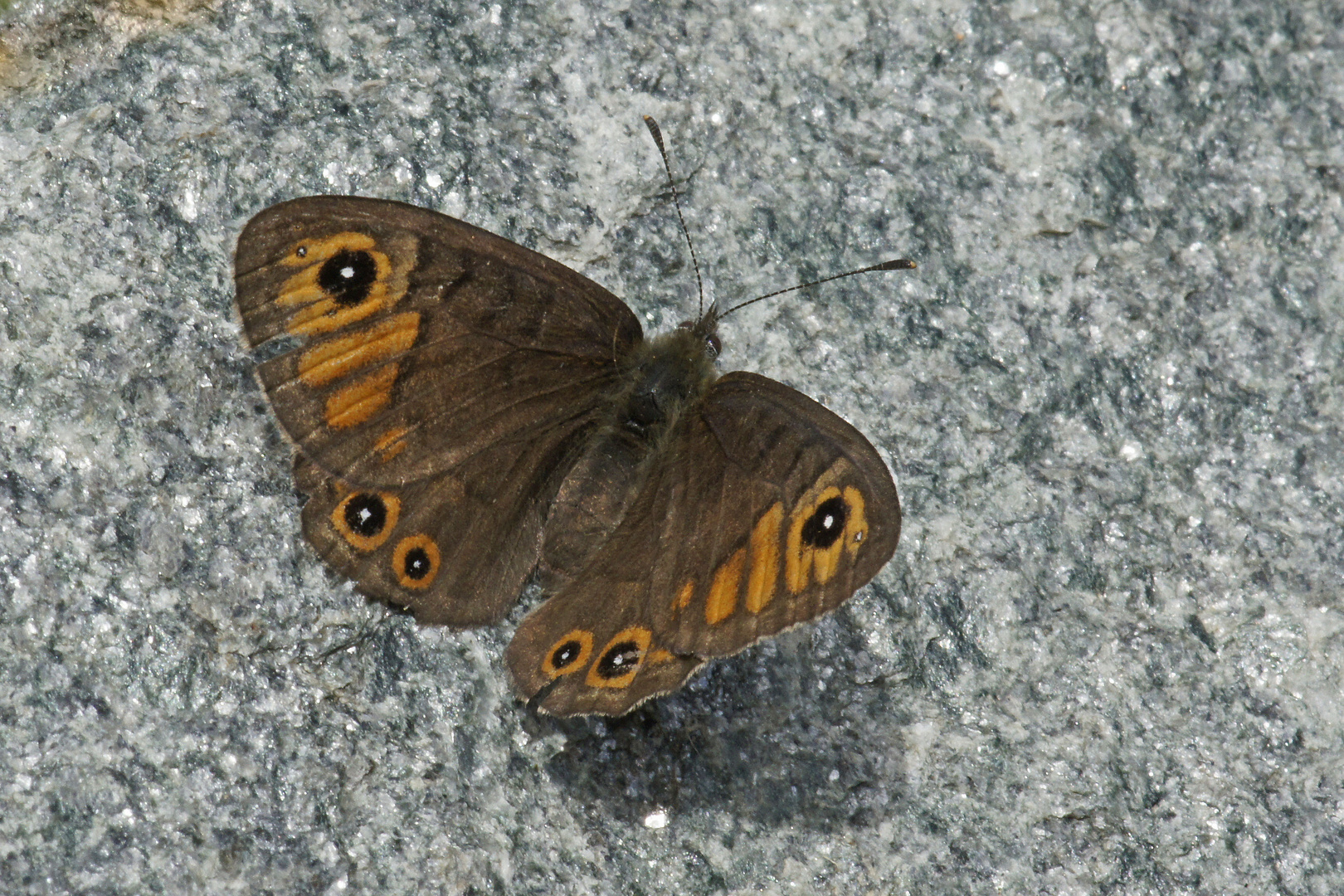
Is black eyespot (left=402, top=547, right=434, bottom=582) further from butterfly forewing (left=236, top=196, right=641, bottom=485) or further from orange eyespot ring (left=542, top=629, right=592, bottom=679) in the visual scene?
orange eyespot ring (left=542, top=629, right=592, bottom=679)

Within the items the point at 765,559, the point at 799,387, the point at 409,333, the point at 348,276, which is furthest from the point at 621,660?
the point at 799,387

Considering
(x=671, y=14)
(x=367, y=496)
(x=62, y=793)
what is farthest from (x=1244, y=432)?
(x=62, y=793)

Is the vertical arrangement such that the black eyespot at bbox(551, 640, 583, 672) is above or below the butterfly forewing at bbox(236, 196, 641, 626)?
below

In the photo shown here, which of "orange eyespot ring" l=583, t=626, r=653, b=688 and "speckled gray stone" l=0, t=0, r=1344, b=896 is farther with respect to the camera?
"speckled gray stone" l=0, t=0, r=1344, b=896

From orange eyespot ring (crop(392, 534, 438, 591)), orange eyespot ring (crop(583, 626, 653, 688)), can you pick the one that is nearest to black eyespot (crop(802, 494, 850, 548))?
orange eyespot ring (crop(583, 626, 653, 688))

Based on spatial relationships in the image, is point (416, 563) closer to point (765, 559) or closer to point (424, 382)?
point (424, 382)

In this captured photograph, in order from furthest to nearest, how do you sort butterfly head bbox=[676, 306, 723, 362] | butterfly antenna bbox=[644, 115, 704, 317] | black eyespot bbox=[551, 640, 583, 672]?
1. butterfly antenna bbox=[644, 115, 704, 317]
2. butterfly head bbox=[676, 306, 723, 362]
3. black eyespot bbox=[551, 640, 583, 672]
